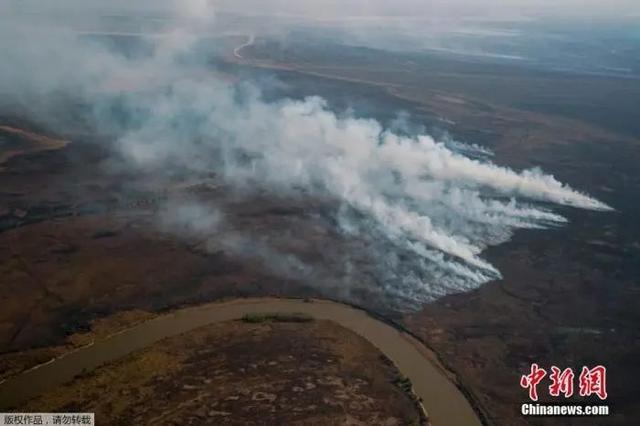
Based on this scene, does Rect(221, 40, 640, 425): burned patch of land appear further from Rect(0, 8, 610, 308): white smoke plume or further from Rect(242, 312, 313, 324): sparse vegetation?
Rect(242, 312, 313, 324): sparse vegetation

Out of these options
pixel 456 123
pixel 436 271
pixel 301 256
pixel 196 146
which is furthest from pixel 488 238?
pixel 456 123

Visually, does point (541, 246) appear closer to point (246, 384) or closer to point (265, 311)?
point (265, 311)

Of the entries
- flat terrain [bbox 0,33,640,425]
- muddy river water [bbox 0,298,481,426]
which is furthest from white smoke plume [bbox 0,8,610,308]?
muddy river water [bbox 0,298,481,426]

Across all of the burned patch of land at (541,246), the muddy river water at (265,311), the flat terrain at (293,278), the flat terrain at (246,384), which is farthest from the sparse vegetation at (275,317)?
the burned patch of land at (541,246)

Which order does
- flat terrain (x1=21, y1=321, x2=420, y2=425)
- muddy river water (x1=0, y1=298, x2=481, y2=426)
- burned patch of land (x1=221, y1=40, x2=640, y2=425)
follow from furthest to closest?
burned patch of land (x1=221, y1=40, x2=640, y2=425)
muddy river water (x1=0, y1=298, x2=481, y2=426)
flat terrain (x1=21, y1=321, x2=420, y2=425)

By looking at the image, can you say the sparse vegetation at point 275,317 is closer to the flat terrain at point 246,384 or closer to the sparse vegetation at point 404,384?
the flat terrain at point 246,384

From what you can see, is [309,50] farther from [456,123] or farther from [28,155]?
[28,155]

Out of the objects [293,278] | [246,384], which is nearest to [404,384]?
[246,384]
